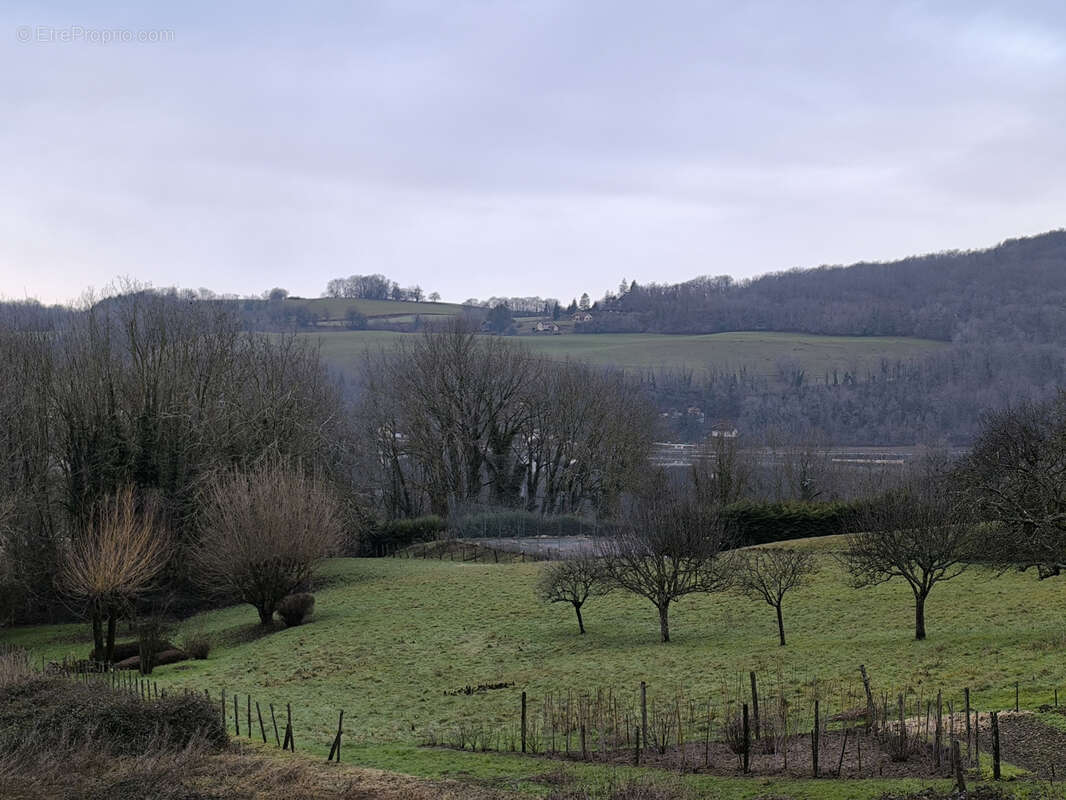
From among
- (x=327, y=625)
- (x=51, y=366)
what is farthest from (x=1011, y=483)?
(x=51, y=366)

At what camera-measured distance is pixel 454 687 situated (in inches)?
1159

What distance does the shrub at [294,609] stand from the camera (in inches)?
1678

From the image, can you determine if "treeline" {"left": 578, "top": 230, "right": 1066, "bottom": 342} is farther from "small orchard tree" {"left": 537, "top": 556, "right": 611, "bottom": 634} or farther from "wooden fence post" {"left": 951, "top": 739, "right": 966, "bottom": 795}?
"wooden fence post" {"left": 951, "top": 739, "right": 966, "bottom": 795}

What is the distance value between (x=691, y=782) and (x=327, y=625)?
2676 cm

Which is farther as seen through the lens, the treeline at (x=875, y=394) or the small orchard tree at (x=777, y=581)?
the treeline at (x=875, y=394)

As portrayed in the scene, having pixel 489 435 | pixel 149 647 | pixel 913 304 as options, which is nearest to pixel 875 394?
pixel 913 304

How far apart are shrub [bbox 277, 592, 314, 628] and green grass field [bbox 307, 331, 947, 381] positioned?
3958 inches

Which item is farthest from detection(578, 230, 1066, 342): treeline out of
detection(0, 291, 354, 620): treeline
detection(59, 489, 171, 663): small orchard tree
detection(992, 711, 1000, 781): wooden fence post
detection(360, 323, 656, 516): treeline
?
detection(992, 711, 1000, 781): wooden fence post

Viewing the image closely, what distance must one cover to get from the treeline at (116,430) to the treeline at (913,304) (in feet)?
453

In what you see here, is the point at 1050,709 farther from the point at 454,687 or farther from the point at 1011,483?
the point at 454,687

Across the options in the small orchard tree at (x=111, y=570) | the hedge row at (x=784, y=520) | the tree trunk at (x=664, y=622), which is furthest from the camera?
the hedge row at (x=784, y=520)

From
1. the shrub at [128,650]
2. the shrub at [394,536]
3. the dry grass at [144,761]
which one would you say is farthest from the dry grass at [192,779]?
the shrub at [394,536]

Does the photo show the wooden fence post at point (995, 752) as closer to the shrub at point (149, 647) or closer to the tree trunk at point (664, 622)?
the tree trunk at point (664, 622)

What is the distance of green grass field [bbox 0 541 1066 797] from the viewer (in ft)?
76.2
